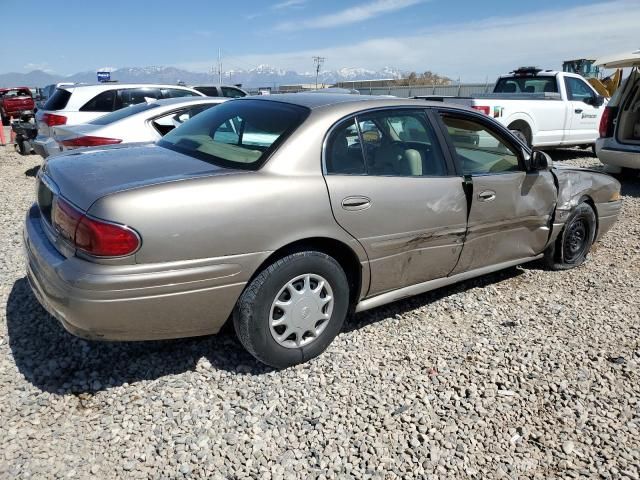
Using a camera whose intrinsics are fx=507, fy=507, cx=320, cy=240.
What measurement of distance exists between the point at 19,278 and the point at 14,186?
4868 millimetres

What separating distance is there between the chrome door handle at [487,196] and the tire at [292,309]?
1203 millimetres

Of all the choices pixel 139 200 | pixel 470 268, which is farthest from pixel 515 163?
pixel 139 200

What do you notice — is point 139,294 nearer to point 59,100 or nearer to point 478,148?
point 478,148

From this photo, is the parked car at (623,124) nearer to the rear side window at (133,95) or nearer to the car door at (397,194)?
the car door at (397,194)

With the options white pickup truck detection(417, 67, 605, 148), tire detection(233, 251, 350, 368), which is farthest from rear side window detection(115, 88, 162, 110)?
tire detection(233, 251, 350, 368)

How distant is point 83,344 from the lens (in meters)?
3.12

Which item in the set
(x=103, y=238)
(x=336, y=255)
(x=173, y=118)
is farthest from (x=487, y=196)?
(x=173, y=118)

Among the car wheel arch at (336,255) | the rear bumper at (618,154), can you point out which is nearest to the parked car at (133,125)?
the car wheel arch at (336,255)

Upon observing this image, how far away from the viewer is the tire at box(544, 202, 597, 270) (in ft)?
14.5

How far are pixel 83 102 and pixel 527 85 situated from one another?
8.95 metres

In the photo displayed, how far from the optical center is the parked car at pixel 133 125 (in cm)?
596

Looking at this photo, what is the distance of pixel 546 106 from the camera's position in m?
10.1

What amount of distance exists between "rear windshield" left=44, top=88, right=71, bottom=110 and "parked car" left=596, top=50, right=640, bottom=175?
346 inches

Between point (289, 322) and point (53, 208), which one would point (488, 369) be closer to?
point (289, 322)
